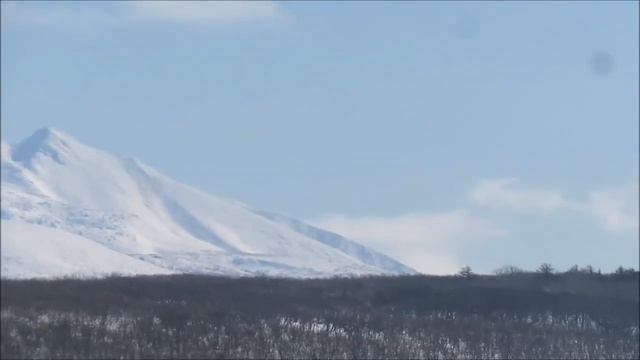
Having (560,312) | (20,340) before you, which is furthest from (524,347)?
(20,340)

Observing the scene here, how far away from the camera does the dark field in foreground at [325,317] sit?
8650 cm

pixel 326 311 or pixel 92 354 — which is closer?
pixel 92 354

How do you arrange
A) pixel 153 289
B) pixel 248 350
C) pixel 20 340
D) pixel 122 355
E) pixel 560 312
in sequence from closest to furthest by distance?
pixel 20 340 → pixel 122 355 → pixel 248 350 → pixel 153 289 → pixel 560 312

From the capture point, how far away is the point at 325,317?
99.2 meters

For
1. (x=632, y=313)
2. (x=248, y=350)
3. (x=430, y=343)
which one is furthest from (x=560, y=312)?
(x=248, y=350)

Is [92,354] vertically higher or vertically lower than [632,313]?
lower

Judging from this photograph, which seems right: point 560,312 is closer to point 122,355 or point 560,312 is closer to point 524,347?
point 524,347

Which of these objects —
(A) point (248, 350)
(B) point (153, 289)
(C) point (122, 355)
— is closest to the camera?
(C) point (122, 355)

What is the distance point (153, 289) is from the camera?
98188 millimetres

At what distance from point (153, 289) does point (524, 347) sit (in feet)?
59.5

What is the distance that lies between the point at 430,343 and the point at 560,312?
12185 mm

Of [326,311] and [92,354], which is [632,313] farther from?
[92,354]

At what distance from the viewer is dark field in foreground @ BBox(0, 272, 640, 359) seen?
284 feet

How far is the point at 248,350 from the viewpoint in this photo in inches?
3627
